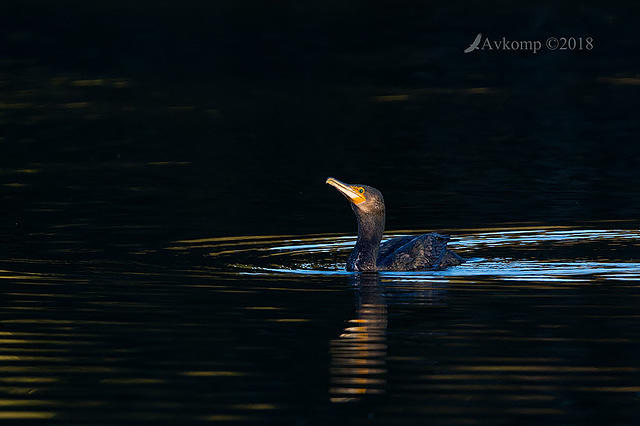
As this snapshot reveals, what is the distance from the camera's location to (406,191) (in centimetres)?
2425

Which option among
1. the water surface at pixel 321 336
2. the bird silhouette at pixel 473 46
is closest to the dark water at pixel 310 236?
the water surface at pixel 321 336

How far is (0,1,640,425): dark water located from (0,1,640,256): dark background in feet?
0.38

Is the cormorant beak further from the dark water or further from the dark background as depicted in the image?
the dark background

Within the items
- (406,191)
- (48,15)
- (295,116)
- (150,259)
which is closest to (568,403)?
(150,259)

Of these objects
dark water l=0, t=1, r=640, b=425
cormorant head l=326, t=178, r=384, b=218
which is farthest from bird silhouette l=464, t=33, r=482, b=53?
cormorant head l=326, t=178, r=384, b=218

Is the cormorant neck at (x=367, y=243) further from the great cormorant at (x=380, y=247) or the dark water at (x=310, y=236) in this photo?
the dark water at (x=310, y=236)

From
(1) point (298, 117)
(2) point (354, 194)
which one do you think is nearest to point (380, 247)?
(2) point (354, 194)

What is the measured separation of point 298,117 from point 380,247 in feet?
55.1

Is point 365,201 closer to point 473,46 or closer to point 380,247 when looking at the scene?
point 380,247

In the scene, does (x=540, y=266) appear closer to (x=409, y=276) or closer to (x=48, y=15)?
(x=409, y=276)

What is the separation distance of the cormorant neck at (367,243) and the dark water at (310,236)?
0.27 m

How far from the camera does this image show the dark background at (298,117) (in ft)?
73.4

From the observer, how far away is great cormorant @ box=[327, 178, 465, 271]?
58.9ft

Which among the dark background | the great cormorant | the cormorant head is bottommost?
the dark background
